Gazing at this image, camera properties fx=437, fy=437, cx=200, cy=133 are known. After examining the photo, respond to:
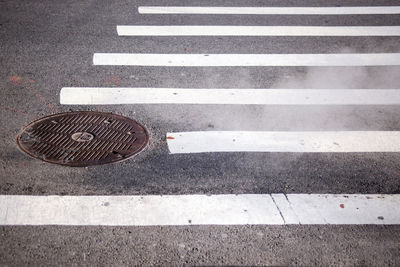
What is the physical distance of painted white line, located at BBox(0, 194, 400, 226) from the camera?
11.7 ft

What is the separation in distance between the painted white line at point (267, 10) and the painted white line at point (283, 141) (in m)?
4.25

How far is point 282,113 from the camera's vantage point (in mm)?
5371

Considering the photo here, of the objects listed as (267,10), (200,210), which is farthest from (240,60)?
(200,210)

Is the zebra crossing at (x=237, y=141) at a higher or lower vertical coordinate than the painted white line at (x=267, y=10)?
lower

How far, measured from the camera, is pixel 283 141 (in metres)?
4.81

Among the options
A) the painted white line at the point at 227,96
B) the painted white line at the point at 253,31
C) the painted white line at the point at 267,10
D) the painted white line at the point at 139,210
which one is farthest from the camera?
the painted white line at the point at 267,10

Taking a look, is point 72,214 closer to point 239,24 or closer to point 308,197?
point 308,197

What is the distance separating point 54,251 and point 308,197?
218 cm

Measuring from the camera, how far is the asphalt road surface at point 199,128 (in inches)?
131

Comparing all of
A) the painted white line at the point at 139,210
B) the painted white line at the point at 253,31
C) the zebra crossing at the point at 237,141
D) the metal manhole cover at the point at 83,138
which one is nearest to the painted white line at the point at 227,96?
the zebra crossing at the point at 237,141

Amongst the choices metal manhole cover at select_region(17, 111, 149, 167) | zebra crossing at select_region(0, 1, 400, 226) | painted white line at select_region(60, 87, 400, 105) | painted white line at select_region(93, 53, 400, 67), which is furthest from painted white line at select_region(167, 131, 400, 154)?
painted white line at select_region(93, 53, 400, 67)

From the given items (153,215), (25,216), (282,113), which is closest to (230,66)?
(282,113)

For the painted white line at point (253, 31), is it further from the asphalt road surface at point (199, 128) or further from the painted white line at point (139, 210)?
the painted white line at point (139, 210)

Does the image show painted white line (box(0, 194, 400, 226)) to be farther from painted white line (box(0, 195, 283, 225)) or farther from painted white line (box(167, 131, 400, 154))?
painted white line (box(167, 131, 400, 154))
